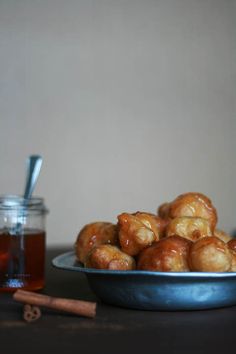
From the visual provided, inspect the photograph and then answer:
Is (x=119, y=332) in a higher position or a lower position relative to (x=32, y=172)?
lower

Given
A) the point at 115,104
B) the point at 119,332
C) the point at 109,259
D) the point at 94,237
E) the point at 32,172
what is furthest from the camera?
the point at 115,104

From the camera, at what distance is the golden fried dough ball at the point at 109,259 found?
0.74 m

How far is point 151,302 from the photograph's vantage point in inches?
28.2

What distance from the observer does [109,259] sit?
2.44ft

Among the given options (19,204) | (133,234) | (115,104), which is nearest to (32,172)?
(19,204)

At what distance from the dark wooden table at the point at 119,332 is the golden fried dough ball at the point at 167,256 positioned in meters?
0.06

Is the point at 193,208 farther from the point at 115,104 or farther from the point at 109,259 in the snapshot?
the point at 115,104

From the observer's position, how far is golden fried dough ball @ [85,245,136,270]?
2.42 feet

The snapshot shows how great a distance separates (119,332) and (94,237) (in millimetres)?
241

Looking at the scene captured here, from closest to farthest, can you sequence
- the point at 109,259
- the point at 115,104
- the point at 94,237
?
the point at 109,259 → the point at 94,237 → the point at 115,104

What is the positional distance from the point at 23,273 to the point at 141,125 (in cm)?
185

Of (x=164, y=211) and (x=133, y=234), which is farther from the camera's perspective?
(x=164, y=211)

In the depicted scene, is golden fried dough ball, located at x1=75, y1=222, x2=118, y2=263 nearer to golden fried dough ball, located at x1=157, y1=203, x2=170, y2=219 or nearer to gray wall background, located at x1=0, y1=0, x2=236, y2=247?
golden fried dough ball, located at x1=157, y1=203, x2=170, y2=219

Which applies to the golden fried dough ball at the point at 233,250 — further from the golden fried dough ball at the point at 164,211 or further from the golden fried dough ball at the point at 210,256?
the golden fried dough ball at the point at 164,211
